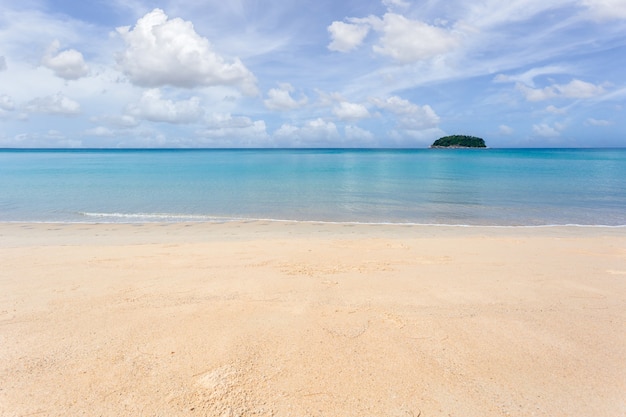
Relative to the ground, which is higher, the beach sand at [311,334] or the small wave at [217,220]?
the beach sand at [311,334]

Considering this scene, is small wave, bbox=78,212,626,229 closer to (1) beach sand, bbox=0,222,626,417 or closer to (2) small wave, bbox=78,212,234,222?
(2) small wave, bbox=78,212,234,222

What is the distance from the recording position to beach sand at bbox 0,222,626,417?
350 cm

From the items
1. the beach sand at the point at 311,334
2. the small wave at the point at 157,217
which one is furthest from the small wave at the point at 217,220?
the beach sand at the point at 311,334

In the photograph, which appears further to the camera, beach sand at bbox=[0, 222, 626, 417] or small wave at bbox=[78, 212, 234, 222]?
small wave at bbox=[78, 212, 234, 222]

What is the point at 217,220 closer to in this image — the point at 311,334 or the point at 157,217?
the point at 157,217

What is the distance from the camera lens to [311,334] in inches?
185

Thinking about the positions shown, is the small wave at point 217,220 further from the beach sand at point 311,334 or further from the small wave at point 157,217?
the beach sand at point 311,334

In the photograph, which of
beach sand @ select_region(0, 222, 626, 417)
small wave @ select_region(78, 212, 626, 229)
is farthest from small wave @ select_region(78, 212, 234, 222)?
beach sand @ select_region(0, 222, 626, 417)

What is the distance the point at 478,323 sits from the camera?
5.07m

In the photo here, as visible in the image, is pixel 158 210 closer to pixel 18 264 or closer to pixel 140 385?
pixel 18 264

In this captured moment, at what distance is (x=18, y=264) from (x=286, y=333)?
6.86 m

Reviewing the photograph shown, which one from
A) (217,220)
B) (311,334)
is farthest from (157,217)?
(311,334)

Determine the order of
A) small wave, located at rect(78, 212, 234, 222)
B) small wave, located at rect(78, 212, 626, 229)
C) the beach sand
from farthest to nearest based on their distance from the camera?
small wave, located at rect(78, 212, 234, 222)
small wave, located at rect(78, 212, 626, 229)
the beach sand

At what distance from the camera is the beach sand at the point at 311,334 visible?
11.5ft
